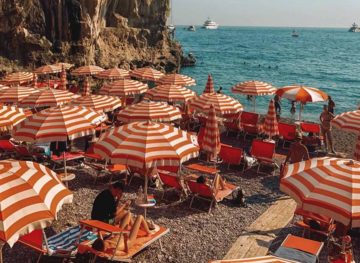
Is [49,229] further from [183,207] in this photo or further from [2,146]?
[2,146]

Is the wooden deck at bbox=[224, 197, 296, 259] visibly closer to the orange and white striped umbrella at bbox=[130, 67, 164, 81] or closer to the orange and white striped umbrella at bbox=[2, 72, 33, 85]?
the orange and white striped umbrella at bbox=[130, 67, 164, 81]

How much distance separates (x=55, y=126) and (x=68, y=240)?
380 cm

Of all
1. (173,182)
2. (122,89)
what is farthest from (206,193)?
(122,89)

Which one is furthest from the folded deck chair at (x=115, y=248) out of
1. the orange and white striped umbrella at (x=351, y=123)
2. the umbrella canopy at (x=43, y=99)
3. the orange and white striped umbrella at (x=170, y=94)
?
the orange and white striped umbrella at (x=170, y=94)

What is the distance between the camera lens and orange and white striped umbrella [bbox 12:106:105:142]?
10.6m

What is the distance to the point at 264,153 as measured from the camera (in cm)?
1406

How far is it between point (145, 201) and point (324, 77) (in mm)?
61259

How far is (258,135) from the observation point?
1762 cm

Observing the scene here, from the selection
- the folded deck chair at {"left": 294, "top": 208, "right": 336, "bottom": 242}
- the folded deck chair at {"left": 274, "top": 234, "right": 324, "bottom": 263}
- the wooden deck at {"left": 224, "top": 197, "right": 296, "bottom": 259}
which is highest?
the folded deck chair at {"left": 274, "top": 234, "right": 324, "bottom": 263}

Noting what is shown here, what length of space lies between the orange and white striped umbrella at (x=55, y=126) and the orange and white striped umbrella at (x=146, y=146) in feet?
5.41

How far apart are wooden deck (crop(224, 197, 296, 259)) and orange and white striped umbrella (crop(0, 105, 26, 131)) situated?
7592 millimetres

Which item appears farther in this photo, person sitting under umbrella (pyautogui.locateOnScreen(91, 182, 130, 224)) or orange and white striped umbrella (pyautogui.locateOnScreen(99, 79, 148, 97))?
orange and white striped umbrella (pyautogui.locateOnScreen(99, 79, 148, 97))

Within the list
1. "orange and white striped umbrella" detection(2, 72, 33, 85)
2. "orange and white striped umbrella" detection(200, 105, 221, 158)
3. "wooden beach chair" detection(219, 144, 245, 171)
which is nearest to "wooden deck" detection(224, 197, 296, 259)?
"wooden beach chair" detection(219, 144, 245, 171)

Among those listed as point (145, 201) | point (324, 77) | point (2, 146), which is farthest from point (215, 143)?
point (324, 77)
